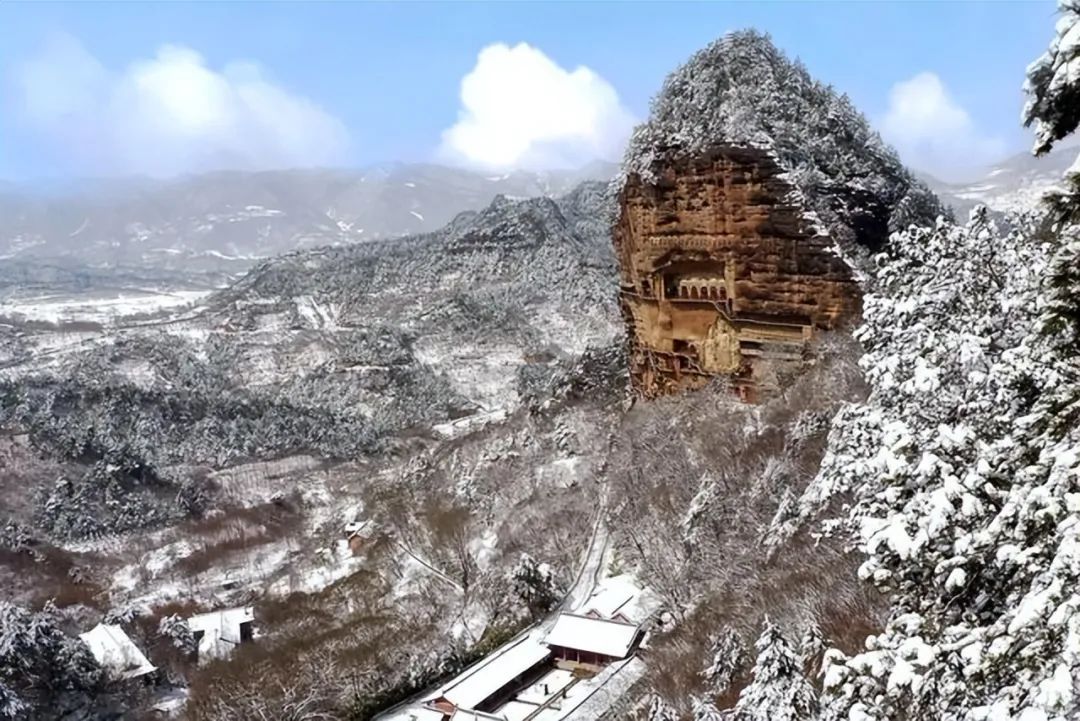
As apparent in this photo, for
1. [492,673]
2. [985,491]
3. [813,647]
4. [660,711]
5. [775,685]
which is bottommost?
[492,673]

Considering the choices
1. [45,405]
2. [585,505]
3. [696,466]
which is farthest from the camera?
[45,405]

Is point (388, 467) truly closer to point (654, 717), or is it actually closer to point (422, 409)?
point (422, 409)

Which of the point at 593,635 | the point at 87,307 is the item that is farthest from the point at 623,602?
the point at 87,307

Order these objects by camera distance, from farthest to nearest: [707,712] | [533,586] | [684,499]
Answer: [533,586] < [684,499] < [707,712]

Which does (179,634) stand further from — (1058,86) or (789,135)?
(1058,86)

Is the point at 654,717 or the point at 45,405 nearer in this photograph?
the point at 654,717

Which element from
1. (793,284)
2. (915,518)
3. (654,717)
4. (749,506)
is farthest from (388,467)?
(915,518)

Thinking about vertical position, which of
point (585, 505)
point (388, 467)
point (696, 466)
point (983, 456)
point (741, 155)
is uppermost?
point (741, 155)
